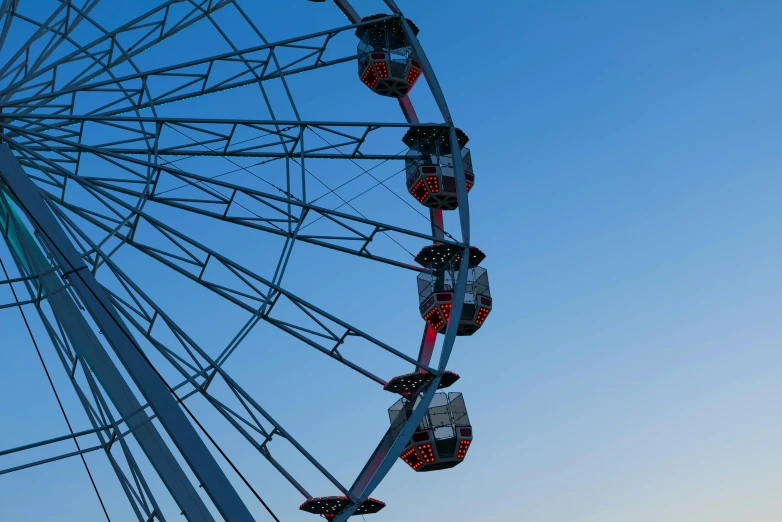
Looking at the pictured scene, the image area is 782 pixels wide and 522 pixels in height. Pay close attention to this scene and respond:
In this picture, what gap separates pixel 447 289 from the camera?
1972cm

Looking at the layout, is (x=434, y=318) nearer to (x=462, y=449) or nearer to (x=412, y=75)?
(x=462, y=449)

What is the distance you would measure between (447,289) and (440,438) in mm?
2934

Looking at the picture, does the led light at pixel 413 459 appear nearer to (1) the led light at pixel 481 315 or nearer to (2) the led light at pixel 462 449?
(2) the led light at pixel 462 449

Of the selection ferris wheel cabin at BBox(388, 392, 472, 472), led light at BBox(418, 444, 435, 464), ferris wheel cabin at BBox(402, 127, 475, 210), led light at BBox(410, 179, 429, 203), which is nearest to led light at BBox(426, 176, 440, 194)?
ferris wheel cabin at BBox(402, 127, 475, 210)

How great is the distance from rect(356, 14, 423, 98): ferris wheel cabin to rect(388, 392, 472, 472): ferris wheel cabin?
268 inches

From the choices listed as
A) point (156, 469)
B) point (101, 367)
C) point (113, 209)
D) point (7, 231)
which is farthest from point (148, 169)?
point (156, 469)

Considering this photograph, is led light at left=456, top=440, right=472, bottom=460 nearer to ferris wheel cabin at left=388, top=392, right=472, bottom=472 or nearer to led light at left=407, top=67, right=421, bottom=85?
ferris wheel cabin at left=388, top=392, right=472, bottom=472

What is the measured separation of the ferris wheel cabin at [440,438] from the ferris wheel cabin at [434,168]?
165 inches

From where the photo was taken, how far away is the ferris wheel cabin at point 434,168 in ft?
67.5

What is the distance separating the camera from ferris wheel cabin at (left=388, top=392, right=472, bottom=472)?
18.7 m

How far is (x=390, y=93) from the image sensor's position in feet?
70.8

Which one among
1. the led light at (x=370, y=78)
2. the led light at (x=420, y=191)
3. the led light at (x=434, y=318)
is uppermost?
the led light at (x=370, y=78)

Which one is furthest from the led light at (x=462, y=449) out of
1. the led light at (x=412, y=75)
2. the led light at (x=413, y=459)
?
the led light at (x=412, y=75)

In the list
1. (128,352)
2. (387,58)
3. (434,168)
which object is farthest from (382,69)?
(128,352)
